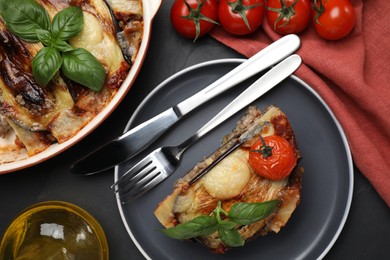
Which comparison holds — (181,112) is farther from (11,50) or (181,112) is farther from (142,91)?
(11,50)

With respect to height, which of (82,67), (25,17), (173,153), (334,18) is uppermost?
(25,17)

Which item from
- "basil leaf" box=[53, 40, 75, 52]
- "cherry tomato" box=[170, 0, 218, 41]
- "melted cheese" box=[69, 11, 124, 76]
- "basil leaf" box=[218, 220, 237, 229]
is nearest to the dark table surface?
"cherry tomato" box=[170, 0, 218, 41]

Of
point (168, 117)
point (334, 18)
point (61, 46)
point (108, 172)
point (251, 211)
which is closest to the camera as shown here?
point (251, 211)

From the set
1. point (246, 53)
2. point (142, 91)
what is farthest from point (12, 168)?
point (246, 53)

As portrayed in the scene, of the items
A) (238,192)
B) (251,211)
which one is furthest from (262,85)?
(251,211)

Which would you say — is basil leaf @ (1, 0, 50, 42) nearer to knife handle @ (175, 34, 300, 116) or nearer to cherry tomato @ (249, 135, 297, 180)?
knife handle @ (175, 34, 300, 116)

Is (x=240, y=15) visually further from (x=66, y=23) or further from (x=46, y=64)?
(x=46, y=64)
